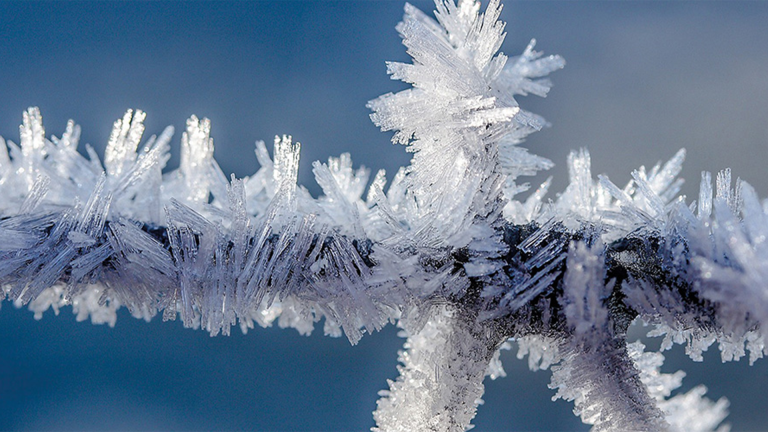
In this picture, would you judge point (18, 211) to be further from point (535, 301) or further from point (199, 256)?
point (535, 301)

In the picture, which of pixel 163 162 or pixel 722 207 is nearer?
pixel 722 207

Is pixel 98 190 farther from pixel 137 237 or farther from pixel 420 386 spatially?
pixel 420 386

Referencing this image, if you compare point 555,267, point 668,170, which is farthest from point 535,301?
point 668,170

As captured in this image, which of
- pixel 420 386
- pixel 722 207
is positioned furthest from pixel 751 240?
pixel 420 386

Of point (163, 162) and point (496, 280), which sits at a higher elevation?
point (163, 162)

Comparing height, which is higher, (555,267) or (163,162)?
(163,162)

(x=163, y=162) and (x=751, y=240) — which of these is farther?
(x=163, y=162)
